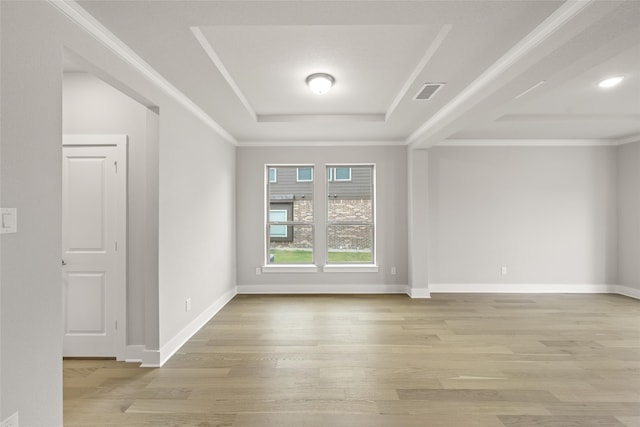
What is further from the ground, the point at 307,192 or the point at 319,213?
the point at 307,192

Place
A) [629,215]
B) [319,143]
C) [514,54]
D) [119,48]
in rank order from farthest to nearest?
1. [319,143]
2. [629,215]
3. [514,54]
4. [119,48]

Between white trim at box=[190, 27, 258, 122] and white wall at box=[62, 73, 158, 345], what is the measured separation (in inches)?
33.2

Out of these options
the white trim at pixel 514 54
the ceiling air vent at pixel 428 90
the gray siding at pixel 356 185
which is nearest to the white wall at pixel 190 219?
the gray siding at pixel 356 185

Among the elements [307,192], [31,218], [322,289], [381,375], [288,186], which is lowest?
[381,375]

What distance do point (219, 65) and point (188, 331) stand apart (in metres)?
2.73

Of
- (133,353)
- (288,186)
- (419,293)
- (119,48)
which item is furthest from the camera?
(288,186)

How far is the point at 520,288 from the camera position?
5871 millimetres

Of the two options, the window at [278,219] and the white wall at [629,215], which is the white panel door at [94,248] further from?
the white wall at [629,215]

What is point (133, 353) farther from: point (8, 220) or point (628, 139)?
point (628, 139)

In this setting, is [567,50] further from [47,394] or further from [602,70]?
[47,394]

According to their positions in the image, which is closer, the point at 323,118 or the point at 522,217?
the point at 323,118

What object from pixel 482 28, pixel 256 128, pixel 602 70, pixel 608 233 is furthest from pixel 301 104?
A: pixel 608 233

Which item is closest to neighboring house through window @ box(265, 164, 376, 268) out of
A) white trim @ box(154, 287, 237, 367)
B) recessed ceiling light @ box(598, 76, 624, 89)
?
→ white trim @ box(154, 287, 237, 367)

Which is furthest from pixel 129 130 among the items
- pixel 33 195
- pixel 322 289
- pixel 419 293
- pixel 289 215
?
pixel 419 293
